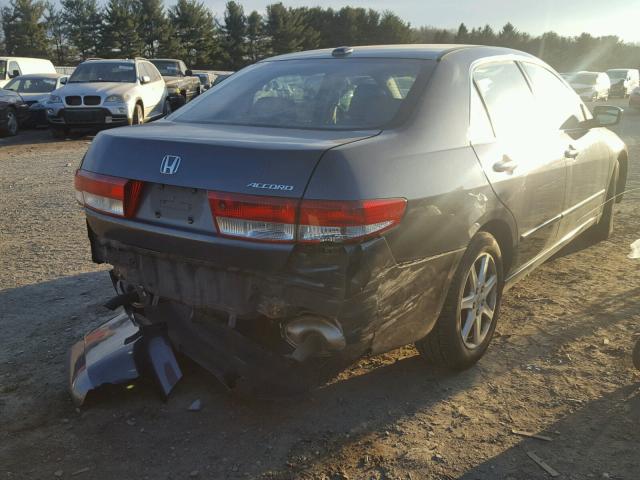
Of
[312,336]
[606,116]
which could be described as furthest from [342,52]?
[606,116]

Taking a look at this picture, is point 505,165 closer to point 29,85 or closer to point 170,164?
point 170,164

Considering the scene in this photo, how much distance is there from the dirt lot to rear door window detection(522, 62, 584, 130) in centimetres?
128

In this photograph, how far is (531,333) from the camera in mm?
3781

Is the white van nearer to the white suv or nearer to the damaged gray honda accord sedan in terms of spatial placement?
the white suv

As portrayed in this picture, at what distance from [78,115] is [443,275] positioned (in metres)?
13.0

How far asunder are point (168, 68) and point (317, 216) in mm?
20317

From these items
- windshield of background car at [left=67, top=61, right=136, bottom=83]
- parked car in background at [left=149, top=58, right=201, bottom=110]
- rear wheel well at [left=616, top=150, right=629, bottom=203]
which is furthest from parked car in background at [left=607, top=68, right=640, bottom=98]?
rear wheel well at [left=616, top=150, right=629, bottom=203]

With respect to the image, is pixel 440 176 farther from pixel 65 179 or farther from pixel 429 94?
pixel 65 179

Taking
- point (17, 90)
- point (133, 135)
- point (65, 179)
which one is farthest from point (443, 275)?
point (17, 90)

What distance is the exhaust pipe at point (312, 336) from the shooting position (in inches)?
99.3

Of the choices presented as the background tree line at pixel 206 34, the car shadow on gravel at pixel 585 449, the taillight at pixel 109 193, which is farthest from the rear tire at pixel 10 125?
the background tree line at pixel 206 34

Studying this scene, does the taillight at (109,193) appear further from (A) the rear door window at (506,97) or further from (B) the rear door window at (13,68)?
(B) the rear door window at (13,68)

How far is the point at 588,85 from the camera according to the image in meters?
29.8

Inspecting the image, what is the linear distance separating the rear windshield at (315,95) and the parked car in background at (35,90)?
14.8m
